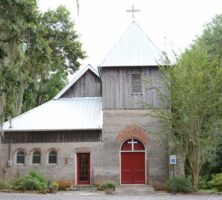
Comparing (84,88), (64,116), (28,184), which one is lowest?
(28,184)

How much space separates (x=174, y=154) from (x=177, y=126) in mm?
2618

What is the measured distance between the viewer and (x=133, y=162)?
1022 inches

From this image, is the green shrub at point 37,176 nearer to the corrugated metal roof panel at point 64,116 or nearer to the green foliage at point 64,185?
the green foliage at point 64,185

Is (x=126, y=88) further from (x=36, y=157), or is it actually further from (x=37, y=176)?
(x=37, y=176)

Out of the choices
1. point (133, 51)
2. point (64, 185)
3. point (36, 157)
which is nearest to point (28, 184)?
point (64, 185)

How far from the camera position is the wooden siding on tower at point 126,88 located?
26344 mm

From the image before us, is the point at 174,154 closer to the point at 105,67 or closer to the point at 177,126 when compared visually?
the point at 177,126

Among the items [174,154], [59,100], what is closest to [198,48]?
[174,154]

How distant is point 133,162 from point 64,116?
5831mm

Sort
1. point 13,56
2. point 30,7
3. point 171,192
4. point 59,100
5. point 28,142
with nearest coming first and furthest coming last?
point 30,7 → point 13,56 → point 171,192 → point 28,142 → point 59,100

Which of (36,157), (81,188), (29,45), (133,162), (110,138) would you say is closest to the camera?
(29,45)

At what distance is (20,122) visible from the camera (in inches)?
1073

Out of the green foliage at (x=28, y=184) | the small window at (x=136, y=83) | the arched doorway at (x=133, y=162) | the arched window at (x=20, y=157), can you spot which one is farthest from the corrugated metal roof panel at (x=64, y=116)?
the green foliage at (x=28, y=184)

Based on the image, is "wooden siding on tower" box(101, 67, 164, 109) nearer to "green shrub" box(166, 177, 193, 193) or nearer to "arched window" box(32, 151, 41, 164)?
"arched window" box(32, 151, 41, 164)
